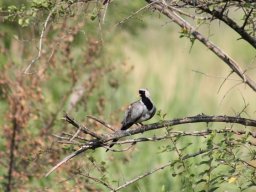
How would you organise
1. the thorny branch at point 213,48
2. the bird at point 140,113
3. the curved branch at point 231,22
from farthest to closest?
the bird at point 140,113 < the thorny branch at point 213,48 < the curved branch at point 231,22

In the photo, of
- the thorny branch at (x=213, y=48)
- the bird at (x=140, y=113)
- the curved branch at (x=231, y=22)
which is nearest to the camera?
the curved branch at (x=231, y=22)

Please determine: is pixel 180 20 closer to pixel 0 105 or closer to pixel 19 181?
pixel 19 181

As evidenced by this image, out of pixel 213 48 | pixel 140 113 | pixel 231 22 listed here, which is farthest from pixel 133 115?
pixel 231 22

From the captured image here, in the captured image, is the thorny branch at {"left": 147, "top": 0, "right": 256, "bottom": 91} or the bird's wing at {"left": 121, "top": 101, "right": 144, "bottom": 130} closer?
the thorny branch at {"left": 147, "top": 0, "right": 256, "bottom": 91}

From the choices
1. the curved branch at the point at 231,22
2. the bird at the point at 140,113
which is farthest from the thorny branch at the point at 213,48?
the bird at the point at 140,113

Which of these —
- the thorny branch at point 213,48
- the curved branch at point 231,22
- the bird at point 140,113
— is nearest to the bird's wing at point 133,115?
the bird at point 140,113

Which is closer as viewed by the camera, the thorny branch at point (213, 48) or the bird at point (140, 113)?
the thorny branch at point (213, 48)

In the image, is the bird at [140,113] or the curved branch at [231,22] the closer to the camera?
the curved branch at [231,22]

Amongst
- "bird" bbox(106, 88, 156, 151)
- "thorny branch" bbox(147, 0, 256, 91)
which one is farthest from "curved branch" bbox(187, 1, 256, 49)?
"bird" bbox(106, 88, 156, 151)

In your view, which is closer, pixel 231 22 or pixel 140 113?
pixel 231 22

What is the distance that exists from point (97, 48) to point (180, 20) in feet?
13.2

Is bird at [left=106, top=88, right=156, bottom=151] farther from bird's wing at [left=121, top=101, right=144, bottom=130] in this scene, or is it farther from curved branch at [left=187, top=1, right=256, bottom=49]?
curved branch at [left=187, top=1, right=256, bottom=49]

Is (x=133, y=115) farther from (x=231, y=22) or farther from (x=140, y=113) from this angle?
(x=231, y=22)

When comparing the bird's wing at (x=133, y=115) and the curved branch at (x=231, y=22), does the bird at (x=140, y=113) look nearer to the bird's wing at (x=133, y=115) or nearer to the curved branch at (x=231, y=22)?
the bird's wing at (x=133, y=115)
